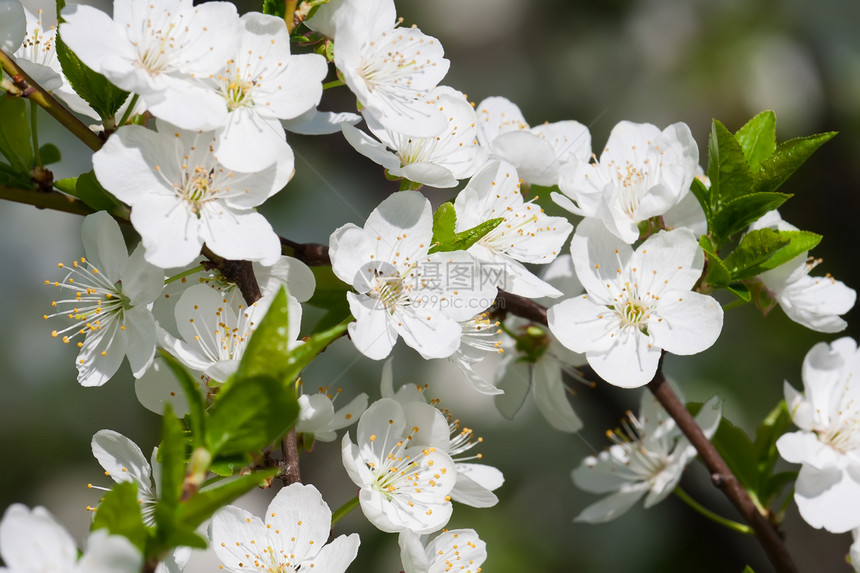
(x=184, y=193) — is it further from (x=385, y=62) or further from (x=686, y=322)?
(x=686, y=322)

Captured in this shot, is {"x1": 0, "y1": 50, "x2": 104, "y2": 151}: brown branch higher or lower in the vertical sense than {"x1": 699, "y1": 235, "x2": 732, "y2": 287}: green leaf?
higher

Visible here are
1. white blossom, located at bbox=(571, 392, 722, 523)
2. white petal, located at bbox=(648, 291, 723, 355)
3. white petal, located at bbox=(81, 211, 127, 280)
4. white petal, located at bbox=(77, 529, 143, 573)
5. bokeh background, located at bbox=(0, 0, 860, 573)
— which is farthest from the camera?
bokeh background, located at bbox=(0, 0, 860, 573)

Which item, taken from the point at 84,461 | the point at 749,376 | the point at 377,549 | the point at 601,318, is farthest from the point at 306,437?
the point at 749,376

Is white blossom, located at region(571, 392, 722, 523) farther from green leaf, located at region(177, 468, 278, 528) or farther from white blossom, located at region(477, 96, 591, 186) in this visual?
green leaf, located at region(177, 468, 278, 528)

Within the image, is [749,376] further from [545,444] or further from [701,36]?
[701,36]

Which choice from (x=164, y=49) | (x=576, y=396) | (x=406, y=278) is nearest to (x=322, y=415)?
(x=406, y=278)

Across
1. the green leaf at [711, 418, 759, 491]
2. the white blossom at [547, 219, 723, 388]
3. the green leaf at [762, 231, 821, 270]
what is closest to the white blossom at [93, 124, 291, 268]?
the white blossom at [547, 219, 723, 388]

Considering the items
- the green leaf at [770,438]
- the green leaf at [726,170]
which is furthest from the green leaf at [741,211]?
the green leaf at [770,438]
